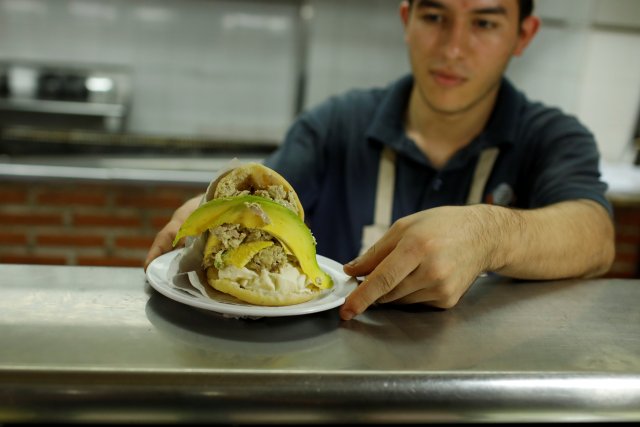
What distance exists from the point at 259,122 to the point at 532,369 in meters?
4.20

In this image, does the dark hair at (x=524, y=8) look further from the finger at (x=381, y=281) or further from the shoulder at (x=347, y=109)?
the finger at (x=381, y=281)

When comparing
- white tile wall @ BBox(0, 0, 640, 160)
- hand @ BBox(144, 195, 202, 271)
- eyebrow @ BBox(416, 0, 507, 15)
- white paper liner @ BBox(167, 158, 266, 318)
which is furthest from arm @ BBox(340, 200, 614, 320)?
white tile wall @ BBox(0, 0, 640, 160)

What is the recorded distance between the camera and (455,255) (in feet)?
2.84

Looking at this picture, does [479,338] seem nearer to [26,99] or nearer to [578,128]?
[578,128]

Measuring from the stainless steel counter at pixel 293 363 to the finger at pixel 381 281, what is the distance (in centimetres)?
2

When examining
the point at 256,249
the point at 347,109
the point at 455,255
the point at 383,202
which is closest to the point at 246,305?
the point at 256,249

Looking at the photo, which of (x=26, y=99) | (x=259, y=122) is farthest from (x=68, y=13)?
(x=259, y=122)

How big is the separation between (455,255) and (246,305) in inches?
12.3

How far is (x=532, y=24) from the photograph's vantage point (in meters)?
1.93

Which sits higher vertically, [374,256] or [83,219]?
[374,256]

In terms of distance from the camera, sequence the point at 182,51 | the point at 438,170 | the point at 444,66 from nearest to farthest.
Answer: the point at 444,66, the point at 438,170, the point at 182,51

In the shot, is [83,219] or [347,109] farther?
[83,219]

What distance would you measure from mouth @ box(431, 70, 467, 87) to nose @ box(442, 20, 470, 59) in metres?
0.06

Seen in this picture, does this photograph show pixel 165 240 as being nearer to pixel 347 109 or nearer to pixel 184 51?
pixel 347 109
